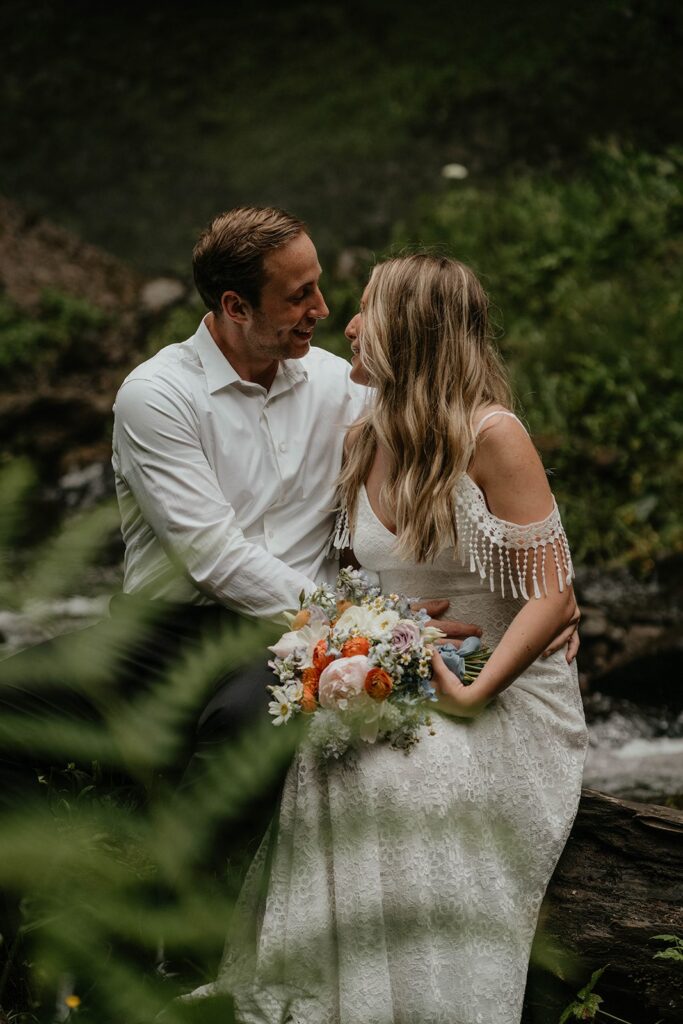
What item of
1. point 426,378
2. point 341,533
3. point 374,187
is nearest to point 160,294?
point 374,187

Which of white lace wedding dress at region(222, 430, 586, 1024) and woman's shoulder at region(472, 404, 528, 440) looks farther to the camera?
woman's shoulder at region(472, 404, 528, 440)

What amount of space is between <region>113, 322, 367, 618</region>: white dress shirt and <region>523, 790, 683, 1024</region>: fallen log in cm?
106

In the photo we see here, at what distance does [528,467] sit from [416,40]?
369 inches

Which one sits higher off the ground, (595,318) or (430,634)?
(430,634)

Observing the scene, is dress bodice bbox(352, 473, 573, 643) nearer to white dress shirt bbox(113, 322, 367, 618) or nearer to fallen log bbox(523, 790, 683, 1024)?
white dress shirt bbox(113, 322, 367, 618)

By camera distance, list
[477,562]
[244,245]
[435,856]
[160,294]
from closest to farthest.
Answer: [435,856], [477,562], [244,245], [160,294]

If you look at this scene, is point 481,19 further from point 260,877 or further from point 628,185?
point 260,877

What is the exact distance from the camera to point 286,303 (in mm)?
3418

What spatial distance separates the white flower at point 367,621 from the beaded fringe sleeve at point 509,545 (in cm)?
36

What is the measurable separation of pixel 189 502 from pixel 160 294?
6.58 meters

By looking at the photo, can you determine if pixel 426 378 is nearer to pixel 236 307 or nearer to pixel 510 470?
pixel 510 470

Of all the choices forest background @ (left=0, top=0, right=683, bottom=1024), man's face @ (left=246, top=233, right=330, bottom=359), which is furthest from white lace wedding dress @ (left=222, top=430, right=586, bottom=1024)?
forest background @ (left=0, top=0, right=683, bottom=1024)

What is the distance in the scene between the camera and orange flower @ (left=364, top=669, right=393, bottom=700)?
8.51 ft

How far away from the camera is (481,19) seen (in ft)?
35.9
